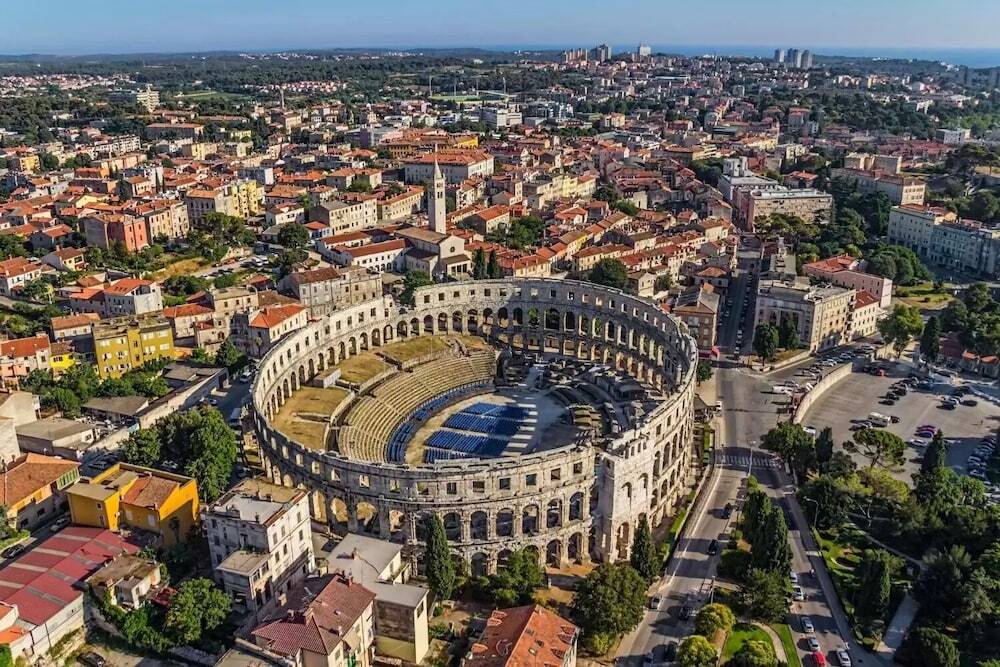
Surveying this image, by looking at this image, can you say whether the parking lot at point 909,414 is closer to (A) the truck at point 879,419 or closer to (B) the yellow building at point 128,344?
(A) the truck at point 879,419

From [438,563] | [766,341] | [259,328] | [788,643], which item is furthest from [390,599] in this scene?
[766,341]

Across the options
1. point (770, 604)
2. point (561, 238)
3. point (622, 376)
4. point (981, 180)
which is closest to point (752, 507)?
point (770, 604)

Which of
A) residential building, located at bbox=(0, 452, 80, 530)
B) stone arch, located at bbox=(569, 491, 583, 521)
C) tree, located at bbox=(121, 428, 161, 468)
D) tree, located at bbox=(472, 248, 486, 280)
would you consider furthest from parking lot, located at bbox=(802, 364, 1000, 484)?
residential building, located at bbox=(0, 452, 80, 530)

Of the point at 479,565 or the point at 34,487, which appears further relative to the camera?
the point at 34,487

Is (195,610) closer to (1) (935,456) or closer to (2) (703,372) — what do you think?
(1) (935,456)

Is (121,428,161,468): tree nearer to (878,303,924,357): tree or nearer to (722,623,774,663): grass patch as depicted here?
(722,623,774,663): grass patch
